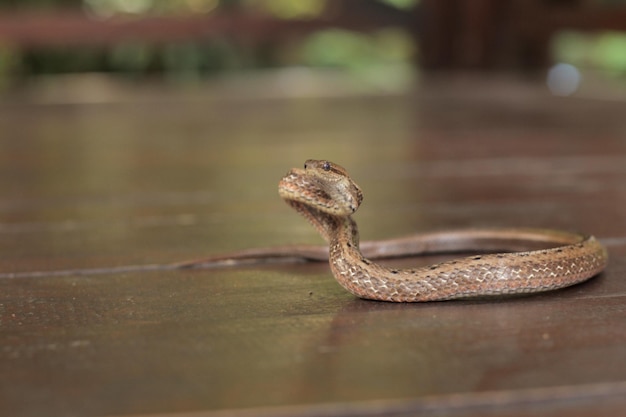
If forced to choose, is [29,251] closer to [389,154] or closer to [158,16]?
[389,154]

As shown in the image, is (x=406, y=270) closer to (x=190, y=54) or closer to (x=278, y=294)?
(x=278, y=294)

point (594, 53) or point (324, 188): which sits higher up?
point (594, 53)

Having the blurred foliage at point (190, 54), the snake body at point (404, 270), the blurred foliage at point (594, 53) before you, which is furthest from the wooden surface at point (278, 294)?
the blurred foliage at point (190, 54)

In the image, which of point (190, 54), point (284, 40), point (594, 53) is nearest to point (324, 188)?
point (284, 40)

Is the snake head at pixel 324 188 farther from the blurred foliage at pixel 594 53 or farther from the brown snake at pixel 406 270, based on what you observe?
the blurred foliage at pixel 594 53

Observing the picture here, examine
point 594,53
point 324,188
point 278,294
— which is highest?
point 594,53

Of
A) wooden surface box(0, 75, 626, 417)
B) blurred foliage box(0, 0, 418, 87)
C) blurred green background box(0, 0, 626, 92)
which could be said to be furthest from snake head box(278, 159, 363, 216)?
blurred foliage box(0, 0, 418, 87)

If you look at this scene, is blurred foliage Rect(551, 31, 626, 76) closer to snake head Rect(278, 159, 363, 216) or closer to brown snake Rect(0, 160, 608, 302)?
brown snake Rect(0, 160, 608, 302)
